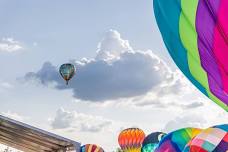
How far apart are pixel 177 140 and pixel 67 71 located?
34.1 feet

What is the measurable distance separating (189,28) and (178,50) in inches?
34.1

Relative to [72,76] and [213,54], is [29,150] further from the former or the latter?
[213,54]

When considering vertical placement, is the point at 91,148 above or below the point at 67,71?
below

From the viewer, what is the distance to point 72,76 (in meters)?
24.7

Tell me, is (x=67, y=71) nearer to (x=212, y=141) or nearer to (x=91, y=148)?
(x=91, y=148)

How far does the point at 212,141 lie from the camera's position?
41.5ft

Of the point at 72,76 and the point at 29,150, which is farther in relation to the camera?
the point at 72,76

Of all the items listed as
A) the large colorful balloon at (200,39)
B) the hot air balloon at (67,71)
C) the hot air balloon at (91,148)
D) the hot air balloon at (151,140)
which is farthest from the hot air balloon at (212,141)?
the hot air balloon at (91,148)

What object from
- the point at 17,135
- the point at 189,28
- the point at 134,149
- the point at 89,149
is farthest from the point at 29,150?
the point at 189,28

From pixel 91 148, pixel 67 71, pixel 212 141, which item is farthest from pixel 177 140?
pixel 91 148

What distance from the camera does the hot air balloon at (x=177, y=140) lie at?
15.5 meters

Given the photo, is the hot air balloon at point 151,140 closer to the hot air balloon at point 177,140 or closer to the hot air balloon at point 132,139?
the hot air balloon at point 132,139

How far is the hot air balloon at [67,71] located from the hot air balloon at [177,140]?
9570mm

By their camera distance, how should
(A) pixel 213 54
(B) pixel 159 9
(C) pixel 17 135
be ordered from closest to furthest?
(A) pixel 213 54, (B) pixel 159 9, (C) pixel 17 135
